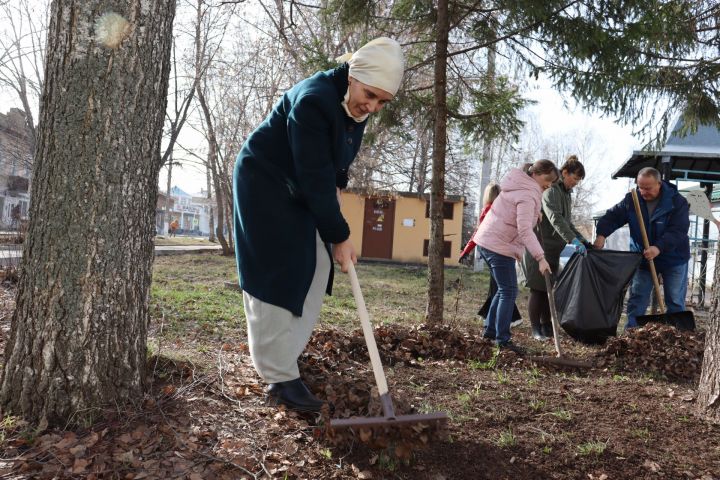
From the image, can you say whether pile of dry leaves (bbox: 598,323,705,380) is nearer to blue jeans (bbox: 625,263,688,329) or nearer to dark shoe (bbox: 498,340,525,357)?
dark shoe (bbox: 498,340,525,357)

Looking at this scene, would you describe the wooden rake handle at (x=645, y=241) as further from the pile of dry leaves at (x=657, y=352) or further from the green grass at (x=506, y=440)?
the green grass at (x=506, y=440)

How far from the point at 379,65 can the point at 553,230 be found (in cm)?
392

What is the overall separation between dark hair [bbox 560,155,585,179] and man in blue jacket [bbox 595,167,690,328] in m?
0.59

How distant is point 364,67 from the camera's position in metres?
2.42

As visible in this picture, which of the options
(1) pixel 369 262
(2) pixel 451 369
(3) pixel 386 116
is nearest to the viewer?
(2) pixel 451 369

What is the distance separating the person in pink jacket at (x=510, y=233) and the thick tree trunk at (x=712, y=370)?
1.78 m

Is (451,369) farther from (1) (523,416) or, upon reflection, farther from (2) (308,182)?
(2) (308,182)

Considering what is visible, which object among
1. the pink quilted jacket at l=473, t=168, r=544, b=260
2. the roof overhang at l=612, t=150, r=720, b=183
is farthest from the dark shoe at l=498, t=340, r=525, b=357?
the roof overhang at l=612, t=150, r=720, b=183

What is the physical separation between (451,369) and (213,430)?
73.8 inches

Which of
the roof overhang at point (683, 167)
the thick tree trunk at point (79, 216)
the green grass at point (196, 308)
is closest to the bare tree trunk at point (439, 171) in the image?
the green grass at point (196, 308)

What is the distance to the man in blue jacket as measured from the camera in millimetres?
5305

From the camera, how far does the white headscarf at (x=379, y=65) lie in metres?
2.40

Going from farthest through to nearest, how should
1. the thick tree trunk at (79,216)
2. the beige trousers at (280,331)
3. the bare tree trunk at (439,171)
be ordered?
1. the bare tree trunk at (439,171)
2. the beige trousers at (280,331)
3. the thick tree trunk at (79,216)

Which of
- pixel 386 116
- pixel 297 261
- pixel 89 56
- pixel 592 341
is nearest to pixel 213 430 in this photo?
pixel 297 261
